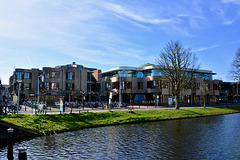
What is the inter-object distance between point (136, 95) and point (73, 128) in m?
40.6

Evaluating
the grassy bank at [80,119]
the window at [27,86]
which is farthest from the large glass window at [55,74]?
the grassy bank at [80,119]

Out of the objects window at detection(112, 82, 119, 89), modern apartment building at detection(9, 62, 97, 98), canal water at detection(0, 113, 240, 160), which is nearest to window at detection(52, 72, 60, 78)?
modern apartment building at detection(9, 62, 97, 98)

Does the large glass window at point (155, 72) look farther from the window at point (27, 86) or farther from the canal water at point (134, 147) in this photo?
the canal water at point (134, 147)

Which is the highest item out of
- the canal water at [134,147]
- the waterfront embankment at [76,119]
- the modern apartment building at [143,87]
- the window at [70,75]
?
the window at [70,75]

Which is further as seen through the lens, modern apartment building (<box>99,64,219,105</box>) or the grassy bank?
modern apartment building (<box>99,64,219,105</box>)

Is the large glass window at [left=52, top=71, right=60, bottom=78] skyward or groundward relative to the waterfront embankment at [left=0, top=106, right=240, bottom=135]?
skyward

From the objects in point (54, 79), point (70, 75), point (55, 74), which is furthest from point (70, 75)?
point (54, 79)

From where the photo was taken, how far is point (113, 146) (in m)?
15.8

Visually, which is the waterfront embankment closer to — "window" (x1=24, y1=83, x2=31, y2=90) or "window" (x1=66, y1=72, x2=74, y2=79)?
"window" (x1=66, y1=72, x2=74, y2=79)

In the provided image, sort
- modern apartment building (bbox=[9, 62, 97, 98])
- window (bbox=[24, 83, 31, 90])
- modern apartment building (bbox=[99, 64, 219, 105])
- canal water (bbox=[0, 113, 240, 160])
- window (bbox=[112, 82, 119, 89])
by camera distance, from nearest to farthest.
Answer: canal water (bbox=[0, 113, 240, 160])
modern apartment building (bbox=[99, 64, 219, 105])
window (bbox=[112, 82, 119, 89])
modern apartment building (bbox=[9, 62, 97, 98])
window (bbox=[24, 83, 31, 90])

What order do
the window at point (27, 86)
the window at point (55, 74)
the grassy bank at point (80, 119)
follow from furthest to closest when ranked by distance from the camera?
1. the window at point (27, 86)
2. the window at point (55, 74)
3. the grassy bank at point (80, 119)

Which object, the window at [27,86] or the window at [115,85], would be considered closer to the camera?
the window at [115,85]

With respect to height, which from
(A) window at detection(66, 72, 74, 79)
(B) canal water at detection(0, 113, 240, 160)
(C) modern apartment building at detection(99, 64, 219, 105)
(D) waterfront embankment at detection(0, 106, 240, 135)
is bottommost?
(B) canal water at detection(0, 113, 240, 160)

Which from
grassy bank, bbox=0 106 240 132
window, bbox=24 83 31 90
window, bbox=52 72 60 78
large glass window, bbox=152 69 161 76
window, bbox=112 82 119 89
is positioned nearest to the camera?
grassy bank, bbox=0 106 240 132
